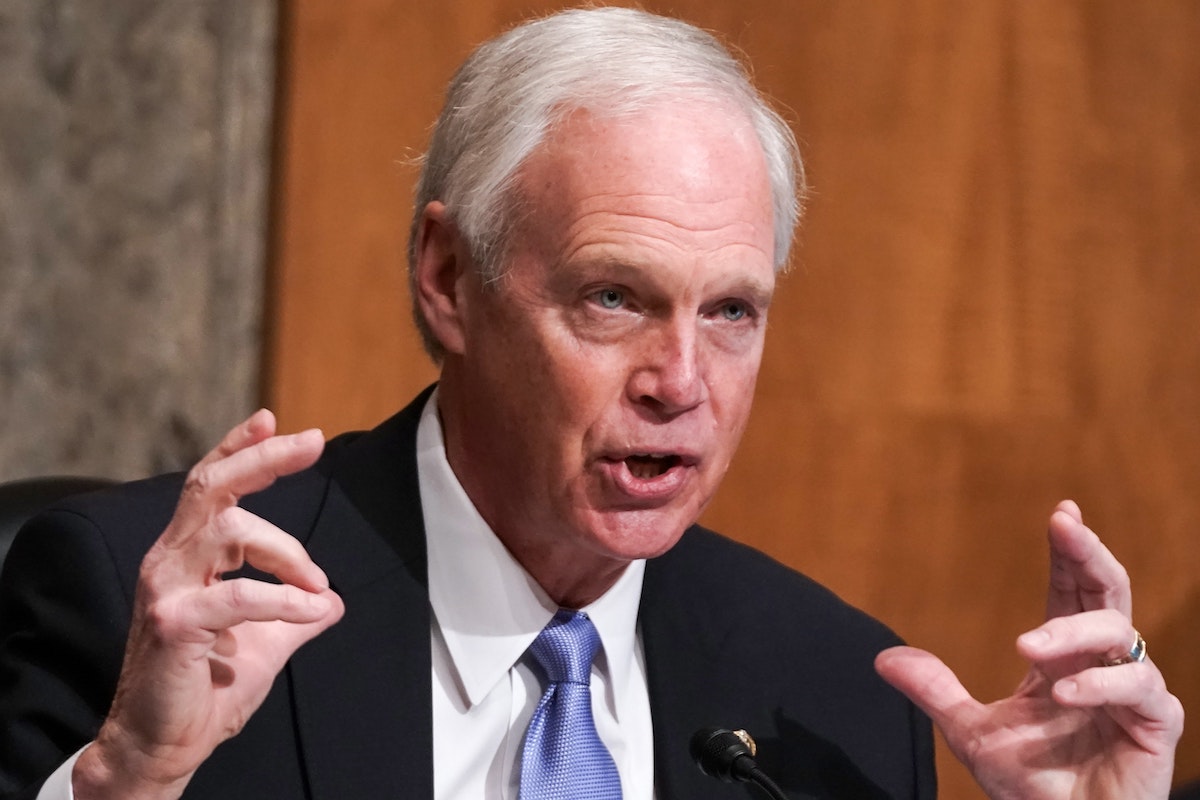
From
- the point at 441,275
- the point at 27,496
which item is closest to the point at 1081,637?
the point at 441,275

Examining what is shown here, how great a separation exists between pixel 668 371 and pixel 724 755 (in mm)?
416

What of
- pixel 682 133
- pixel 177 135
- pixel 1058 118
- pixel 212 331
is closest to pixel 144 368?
pixel 212 331

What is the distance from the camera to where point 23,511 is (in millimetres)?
1902

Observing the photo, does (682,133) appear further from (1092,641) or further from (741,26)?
(741,26)

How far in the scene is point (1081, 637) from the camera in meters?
1.46

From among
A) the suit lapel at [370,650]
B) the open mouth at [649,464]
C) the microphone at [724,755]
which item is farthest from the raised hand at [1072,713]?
the suit lapel at [370,650]

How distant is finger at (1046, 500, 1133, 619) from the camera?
5.13 feet

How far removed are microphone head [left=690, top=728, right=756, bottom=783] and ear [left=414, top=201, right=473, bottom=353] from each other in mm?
545

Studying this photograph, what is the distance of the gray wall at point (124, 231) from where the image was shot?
2.55 meters

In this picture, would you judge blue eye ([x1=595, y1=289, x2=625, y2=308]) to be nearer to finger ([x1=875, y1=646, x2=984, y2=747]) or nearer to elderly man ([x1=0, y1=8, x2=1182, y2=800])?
elderly man ([x1=0, y1=8, x2=1182, y2=800])

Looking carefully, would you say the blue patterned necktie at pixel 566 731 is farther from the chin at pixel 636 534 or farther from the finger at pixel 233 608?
the finger at pixel 233 608

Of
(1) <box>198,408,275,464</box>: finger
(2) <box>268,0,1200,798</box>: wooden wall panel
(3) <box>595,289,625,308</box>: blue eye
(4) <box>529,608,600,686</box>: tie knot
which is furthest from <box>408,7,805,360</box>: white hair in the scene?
(2) <box>268,0,1200,798</box>: wooden wall panel

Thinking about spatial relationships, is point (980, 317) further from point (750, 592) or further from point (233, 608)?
point (233, 608)

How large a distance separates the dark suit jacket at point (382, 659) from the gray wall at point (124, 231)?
770 millimetres
